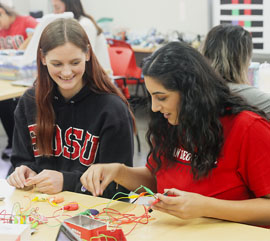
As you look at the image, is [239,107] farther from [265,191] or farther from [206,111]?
[265,191]

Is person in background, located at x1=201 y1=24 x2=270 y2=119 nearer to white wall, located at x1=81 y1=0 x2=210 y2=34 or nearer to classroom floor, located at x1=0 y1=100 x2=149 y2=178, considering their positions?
classroom floor, located at x1=0 y1=100 x2=149 y2=178

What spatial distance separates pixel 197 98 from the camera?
58.1 inches

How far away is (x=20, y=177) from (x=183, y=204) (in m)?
0.77

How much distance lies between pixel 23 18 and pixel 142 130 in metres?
1.72

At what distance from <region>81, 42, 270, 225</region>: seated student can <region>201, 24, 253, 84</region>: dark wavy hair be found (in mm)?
910

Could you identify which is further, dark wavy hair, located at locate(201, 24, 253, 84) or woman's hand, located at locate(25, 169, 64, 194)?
dark wavy hair, located at locate(201, 24, 253, 84)

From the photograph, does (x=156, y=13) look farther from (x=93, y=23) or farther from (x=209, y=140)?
(x=209, y=140)

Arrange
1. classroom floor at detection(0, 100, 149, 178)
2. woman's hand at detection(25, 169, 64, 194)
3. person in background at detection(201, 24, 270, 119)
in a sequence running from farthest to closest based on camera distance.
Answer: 1. classroom floor at detection(0, 100, 149, 178)
2. person in background at detection(201, 24, 270, 119)
3. woman's hand at detection(25, 169, 64, 194)

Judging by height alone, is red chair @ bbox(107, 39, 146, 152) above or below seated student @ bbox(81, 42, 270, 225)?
below

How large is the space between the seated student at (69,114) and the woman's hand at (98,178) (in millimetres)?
271

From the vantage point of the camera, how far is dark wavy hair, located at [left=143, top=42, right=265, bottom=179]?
1.48 metres

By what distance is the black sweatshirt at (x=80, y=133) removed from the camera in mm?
2061

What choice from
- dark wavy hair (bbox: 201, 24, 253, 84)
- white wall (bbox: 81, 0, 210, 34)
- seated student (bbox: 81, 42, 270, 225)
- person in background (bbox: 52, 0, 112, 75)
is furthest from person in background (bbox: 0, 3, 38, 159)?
seated student (bbox: 81, 42, 270, 225)

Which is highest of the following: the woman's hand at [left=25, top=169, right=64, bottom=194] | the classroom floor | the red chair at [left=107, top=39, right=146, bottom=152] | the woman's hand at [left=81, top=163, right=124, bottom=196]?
the woman's hand at [left=81, top=163, right=124, bottom=196]
